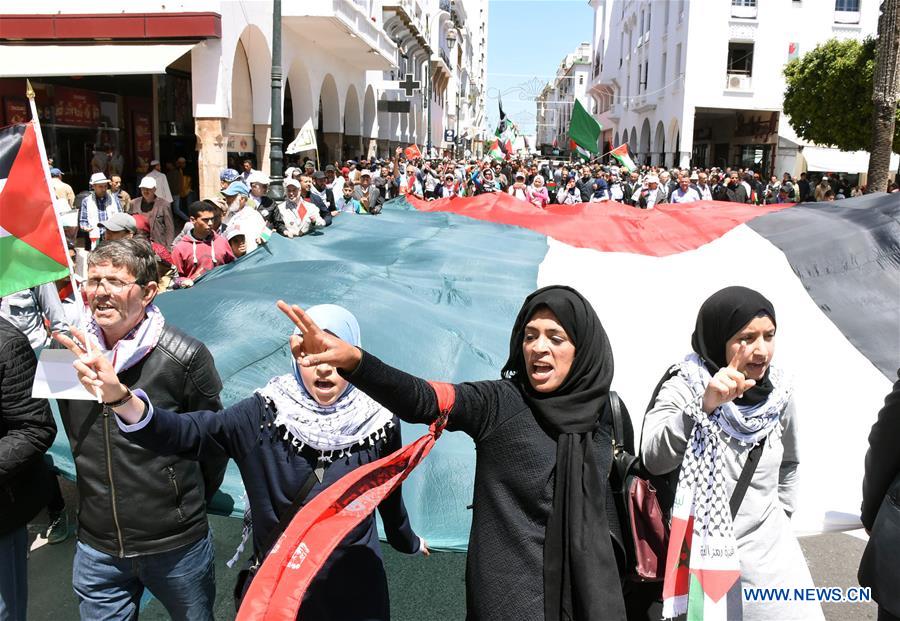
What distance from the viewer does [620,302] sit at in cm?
623

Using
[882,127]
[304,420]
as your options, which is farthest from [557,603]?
[882,127]

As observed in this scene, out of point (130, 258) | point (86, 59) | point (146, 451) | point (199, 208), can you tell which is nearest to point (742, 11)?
point (86, 59)

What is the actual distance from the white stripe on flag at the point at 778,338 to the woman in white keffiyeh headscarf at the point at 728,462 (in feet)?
5.00

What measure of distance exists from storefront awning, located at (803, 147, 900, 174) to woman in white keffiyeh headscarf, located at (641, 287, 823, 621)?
34.7 meters

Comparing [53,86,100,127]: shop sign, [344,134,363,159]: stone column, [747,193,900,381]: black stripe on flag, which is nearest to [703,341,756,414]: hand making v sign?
[747,193,900,381]: black stripe on flag

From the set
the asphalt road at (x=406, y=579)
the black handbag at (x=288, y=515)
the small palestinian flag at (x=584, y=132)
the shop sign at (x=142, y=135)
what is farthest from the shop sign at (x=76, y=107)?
the black handbag at (x=288, y=515)

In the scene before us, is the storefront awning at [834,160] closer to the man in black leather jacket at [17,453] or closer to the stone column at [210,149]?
the stone column at [210,149]

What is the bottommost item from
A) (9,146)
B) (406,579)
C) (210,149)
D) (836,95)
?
(406,579)

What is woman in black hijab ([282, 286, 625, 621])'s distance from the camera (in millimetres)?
2359

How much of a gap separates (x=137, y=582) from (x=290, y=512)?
2.65 feet

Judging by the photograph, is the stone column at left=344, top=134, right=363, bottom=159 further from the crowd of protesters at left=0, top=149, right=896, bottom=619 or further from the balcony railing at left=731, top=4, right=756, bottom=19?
the crowd of protesters at left=0, top=149, right=896, bottom=619

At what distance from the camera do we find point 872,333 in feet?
18.2

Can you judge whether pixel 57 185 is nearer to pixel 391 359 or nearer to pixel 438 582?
pixel 391 359

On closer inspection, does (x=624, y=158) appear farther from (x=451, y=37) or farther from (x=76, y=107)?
(x=451, y=37)
